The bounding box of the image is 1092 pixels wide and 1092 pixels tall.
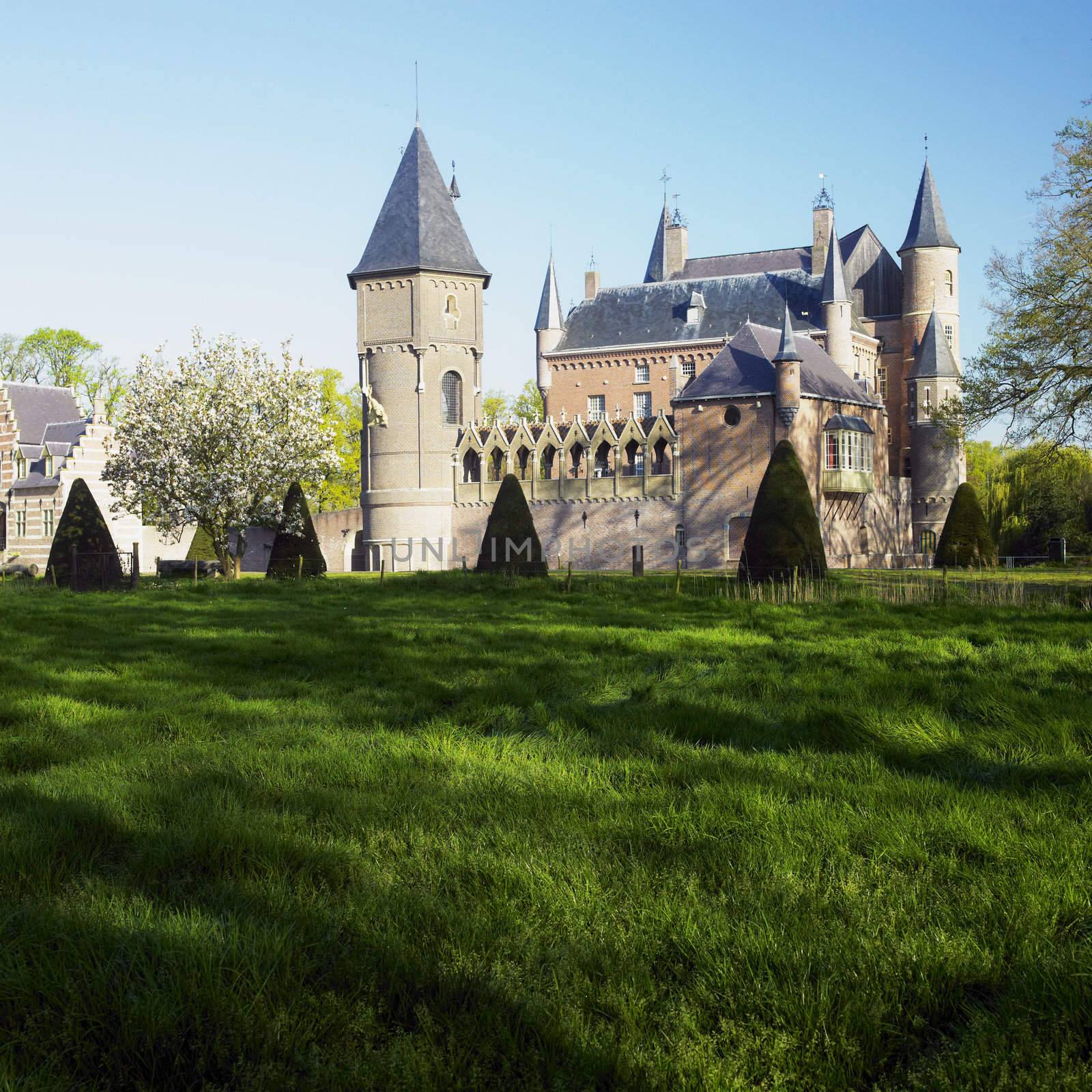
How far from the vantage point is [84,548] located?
101 ft

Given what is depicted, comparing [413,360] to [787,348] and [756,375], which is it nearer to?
[756,375]

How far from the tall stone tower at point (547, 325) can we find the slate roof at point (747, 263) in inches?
325

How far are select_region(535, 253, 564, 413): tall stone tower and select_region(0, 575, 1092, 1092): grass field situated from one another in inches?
2392

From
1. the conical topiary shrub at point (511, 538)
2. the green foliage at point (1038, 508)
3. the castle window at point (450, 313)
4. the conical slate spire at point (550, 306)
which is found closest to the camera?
the conical topiary shrub at point (511, 538)

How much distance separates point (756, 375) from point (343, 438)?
30.7 m

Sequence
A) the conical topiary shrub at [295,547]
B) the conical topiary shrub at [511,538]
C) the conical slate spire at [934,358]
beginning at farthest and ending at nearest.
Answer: the conical slate spire at [934,358], the conical topiary shrub at [295,547], the conical topiary shrub at [511,538]

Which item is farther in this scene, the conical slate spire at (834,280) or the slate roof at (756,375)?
the conical slate spire at (834,280)

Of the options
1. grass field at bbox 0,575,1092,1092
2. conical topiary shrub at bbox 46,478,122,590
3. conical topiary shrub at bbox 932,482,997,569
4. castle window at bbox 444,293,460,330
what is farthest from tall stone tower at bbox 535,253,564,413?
grass field at bbox 0,575,1092,1092

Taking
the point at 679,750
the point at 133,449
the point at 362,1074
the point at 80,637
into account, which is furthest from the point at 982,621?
the point at 133,449

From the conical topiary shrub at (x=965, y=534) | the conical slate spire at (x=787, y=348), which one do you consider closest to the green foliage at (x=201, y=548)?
the conical slate spire at (x=787, y=348)

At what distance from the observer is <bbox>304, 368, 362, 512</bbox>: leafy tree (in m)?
68.0

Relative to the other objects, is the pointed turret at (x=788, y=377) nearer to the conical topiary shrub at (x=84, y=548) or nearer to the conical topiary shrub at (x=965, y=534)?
the conical topiary shrub at (x=965, y=534)

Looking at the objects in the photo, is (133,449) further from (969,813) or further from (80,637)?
(969,813)

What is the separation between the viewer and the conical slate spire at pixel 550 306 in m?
67.8
